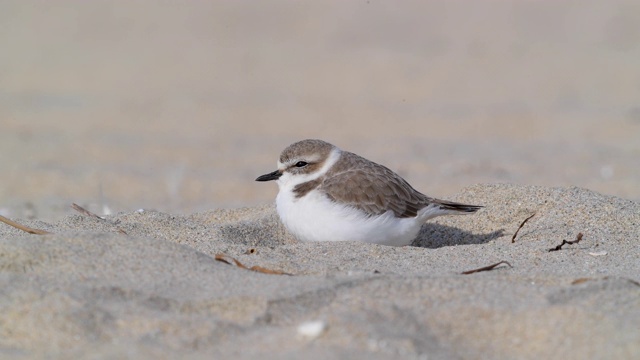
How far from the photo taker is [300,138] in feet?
40.2

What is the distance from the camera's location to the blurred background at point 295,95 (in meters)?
9.62

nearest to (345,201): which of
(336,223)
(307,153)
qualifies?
(336,223)

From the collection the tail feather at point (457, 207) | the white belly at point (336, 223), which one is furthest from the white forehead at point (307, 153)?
the tail feather at point (457, 207)

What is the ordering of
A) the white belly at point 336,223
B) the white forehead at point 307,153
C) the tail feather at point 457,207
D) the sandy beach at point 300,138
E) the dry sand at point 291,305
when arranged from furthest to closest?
1. the white forehead at point 307,153
2. the tail feather at point 457,207
3. the white belly at point 336,223
4. the sandy beach at point 300,138
5. the dry sand at point 291,305

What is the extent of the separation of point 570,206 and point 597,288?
2.22 meters

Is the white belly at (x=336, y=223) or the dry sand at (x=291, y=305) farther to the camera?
the white belly at (x=336, y=223)

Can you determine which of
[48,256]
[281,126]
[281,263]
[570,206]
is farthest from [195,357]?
[281,126]

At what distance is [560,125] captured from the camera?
42.8 feet

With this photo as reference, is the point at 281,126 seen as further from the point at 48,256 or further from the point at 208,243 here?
the point at 48,256

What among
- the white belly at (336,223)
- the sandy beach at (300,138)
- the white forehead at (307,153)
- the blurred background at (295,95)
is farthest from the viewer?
the blurred background at (295,95)

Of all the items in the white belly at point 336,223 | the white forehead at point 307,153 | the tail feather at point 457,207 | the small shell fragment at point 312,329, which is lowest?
the white belly at point 336,223

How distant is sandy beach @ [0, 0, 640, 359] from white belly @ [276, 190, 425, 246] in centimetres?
35

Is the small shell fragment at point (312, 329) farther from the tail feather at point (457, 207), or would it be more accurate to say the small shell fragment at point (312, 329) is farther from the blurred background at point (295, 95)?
the blurred background at point (295, 95)

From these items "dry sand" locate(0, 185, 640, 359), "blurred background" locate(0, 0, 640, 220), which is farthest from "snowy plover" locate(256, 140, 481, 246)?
"blurred background" locate(0, 0, 640, 220)
